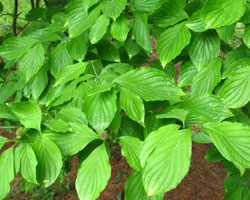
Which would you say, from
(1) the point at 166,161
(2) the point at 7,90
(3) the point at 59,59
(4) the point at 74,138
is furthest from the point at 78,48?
(1) the point at 166,161

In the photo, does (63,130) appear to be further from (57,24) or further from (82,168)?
(57,24)

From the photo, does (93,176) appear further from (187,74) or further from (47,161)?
(187,74)

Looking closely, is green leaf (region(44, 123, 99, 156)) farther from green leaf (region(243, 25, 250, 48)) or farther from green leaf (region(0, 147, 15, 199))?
green leaf (region(243, 25, 250, 48))

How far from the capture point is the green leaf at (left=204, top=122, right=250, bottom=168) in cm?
61

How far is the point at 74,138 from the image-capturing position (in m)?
0.79

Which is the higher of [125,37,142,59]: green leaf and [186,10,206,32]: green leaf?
[186,10,206,32]: green leaf

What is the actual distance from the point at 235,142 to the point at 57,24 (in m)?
0.97

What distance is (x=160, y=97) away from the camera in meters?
0.76

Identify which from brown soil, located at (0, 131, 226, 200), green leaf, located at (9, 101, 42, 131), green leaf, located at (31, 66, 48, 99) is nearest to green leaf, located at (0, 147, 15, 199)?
green leaf, located at (9, 101, 42, 131)

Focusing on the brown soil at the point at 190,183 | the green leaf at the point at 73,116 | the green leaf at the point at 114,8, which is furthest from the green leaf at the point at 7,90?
the brown soil at the point at 190,183

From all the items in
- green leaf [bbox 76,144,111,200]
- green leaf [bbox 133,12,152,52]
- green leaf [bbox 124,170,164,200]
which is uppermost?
green leaf [bbox 133,12,152,52]

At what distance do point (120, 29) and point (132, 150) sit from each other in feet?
1.51

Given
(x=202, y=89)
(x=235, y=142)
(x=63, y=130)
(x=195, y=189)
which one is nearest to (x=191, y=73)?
(x=202, y=89)

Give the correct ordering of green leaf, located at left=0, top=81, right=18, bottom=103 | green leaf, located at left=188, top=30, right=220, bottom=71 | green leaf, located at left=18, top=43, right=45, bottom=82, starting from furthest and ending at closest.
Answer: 1. green leaf, located at left=0, top=81, right=18, bottom=103
2. green leaf, located at left=18, top=43, right=45, bottom=82
3. green leaf, located at left=188, top=30, right=220, bottom=71
